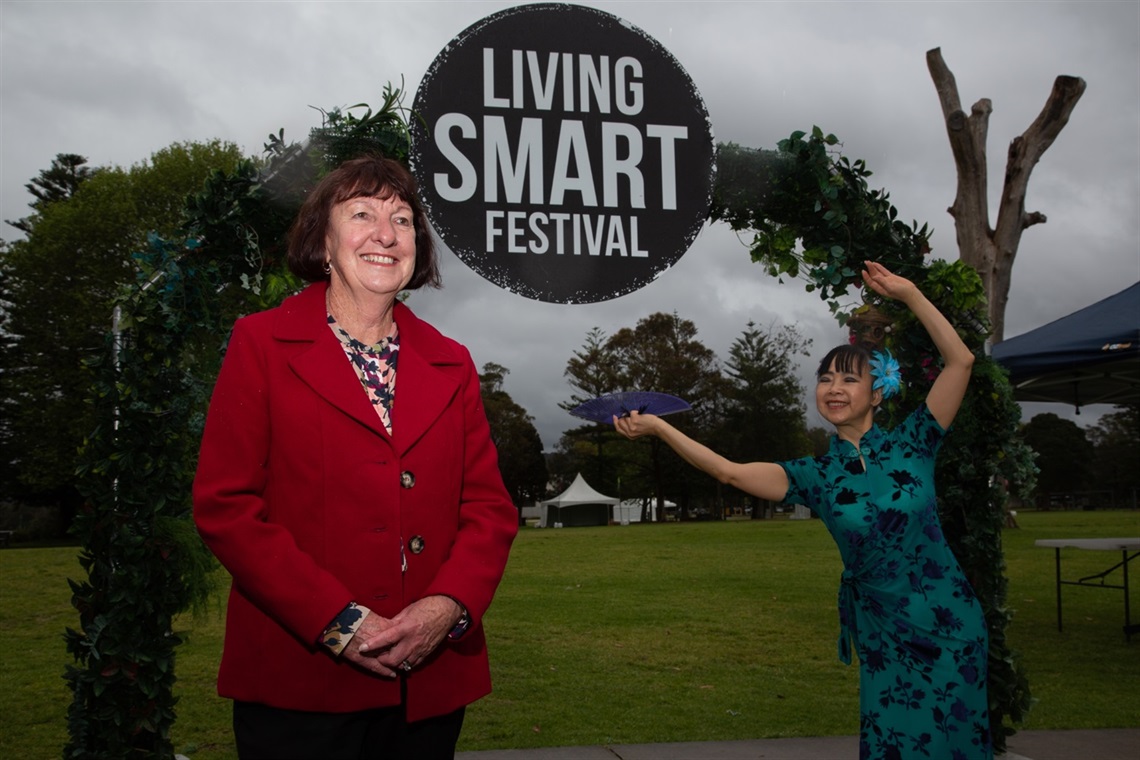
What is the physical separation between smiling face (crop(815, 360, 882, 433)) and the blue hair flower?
0.10 feet

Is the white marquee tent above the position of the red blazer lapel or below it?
below

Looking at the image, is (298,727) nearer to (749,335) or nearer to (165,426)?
(165,426)

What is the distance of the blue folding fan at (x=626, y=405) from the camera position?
12.8 feet

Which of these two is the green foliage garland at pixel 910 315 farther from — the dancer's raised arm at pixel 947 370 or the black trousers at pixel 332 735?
the black trousers at pixel 332 735

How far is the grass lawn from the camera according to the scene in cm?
659

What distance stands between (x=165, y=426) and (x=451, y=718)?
2791 mm

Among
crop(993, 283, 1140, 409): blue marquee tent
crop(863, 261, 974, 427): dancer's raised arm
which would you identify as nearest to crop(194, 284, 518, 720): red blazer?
crop(863, 261, 974, 427): dancer's raised arm

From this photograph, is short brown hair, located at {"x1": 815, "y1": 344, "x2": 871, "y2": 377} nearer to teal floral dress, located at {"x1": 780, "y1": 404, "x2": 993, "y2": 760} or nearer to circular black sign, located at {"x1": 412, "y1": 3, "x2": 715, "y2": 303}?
teal floral dress, located at {"x1": 780, "y1": 404, "x2": 993, "y2": 760}

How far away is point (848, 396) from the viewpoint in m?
3.77

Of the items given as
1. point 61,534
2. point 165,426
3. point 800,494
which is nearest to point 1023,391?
point 800,494

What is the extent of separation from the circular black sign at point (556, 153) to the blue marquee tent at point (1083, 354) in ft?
15.7

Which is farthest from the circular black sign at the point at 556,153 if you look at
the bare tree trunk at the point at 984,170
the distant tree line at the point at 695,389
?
the distant tree line at the point at 695,389

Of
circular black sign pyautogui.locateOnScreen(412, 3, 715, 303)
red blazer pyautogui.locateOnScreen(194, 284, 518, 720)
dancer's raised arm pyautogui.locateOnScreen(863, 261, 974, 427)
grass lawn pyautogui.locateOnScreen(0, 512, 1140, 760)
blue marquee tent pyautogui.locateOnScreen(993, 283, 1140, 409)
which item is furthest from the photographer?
blue marquee tent pyautogui.locateOnScreen(993, 283, 1140, 409)

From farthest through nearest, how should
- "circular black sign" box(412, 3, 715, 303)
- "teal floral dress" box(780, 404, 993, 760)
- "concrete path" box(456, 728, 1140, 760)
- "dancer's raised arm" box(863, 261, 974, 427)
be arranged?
"concrete path" box(456, 728, 1140, 760), "circular black sign" box(412, 3, 715, 303), "dancer's raised arm" box(863, 261, 974, 427), "teal floral dress" box(780, 404, 993, 760)
